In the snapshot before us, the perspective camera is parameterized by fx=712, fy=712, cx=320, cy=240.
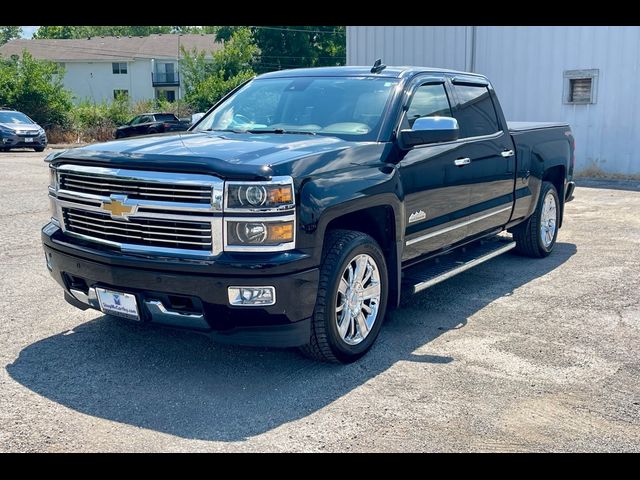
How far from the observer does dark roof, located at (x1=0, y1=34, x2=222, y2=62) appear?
59781mm

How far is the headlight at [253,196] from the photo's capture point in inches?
159

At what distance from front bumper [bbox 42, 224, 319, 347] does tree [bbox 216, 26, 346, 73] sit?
4662 centimetres

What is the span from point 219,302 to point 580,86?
47.5 ft

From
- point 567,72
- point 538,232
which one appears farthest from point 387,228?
point 567,72

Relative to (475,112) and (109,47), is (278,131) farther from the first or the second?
(109,47)

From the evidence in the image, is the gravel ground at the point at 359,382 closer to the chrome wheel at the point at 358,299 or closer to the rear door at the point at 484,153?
the chrome wheel at the point at 358,299

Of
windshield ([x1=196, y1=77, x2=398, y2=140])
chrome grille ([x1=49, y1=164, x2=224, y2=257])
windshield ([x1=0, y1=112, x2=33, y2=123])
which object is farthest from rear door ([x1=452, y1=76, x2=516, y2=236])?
windshield ([x1=0, y1=112, x2=33, y2=123])

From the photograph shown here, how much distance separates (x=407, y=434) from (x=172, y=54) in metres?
61.9

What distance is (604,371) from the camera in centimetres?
466

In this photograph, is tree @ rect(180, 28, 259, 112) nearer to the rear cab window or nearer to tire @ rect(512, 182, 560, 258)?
tire @ rect(512, 182, 560, 258)

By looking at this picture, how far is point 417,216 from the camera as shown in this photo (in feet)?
17.6

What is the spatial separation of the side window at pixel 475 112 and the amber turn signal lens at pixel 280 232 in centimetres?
262

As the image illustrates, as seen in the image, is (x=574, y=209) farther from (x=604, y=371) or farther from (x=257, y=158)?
(x=257, y=158)
